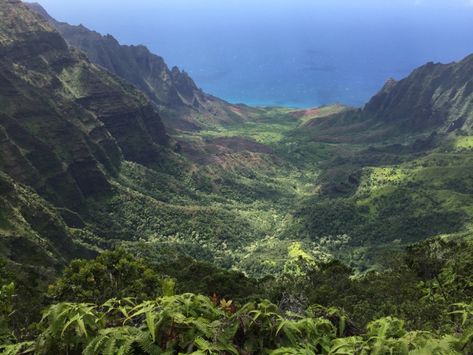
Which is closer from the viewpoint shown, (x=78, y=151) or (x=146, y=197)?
(x=78, y=151)

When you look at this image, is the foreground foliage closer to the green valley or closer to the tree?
the green valley

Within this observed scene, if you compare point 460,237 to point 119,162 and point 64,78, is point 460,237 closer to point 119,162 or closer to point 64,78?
point 119,162

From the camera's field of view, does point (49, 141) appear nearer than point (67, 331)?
No

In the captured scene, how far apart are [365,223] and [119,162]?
87.0m

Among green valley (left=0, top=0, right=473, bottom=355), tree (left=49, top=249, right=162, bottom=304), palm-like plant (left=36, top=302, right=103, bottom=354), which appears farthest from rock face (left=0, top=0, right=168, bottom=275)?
palm-like plant (left=36, top=302, right=103, bottom=354)

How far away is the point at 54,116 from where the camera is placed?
14000cm

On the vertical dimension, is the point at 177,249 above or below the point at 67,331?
below

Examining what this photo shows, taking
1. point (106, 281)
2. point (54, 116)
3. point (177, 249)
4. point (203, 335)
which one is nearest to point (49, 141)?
point (54, 116)

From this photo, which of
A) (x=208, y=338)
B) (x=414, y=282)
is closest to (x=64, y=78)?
(x=414, y=282)

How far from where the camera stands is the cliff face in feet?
403

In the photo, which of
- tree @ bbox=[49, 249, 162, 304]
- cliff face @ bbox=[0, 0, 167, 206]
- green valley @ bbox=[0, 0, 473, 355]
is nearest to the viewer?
green valley @ bbox=[0, 0, 473, 355]

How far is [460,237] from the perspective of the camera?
10825 cm

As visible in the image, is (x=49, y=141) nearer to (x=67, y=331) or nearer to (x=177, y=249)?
(x=177, y=249)

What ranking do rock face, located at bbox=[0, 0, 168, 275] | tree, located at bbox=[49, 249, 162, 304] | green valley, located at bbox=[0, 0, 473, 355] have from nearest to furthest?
1. green valley, located at bbox=[0, 0, 473, 355]
2. tree, located at bbox=[49, 249, 162, 304]
3. rock face, located at bbox=[0, 0, 168, 275]
